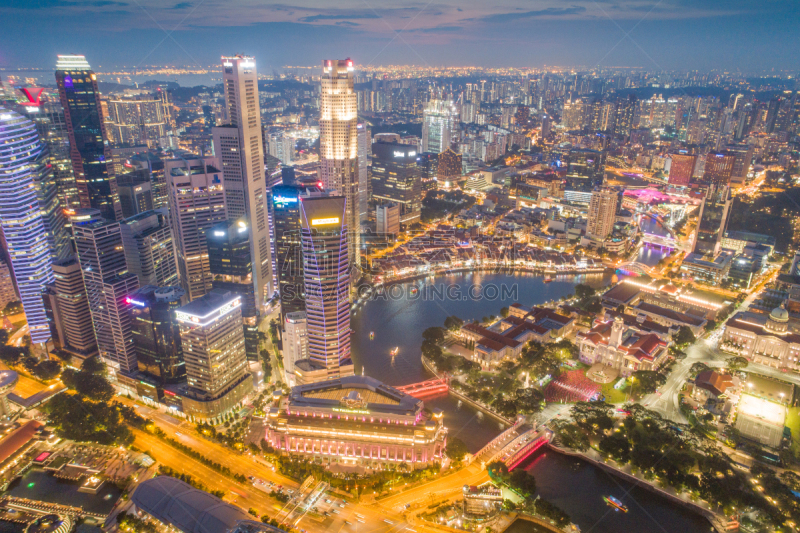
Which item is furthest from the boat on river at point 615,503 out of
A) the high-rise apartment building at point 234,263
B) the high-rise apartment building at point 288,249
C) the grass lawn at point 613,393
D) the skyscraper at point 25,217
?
the skyscraper at point 25,217

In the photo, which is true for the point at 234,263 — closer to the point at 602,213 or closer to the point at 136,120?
the point at 602,213

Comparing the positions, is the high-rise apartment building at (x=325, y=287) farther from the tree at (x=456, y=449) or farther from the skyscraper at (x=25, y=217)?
the skyscraper at (x=25, y=217)

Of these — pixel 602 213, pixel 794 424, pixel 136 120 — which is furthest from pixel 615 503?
pixel 136 120

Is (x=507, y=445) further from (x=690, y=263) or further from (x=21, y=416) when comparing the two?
(x=690, y=263)

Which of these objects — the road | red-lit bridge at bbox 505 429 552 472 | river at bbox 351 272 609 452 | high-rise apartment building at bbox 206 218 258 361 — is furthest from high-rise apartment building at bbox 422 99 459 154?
the road

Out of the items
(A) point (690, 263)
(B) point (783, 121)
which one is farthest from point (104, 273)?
(B) point (783, 121)
